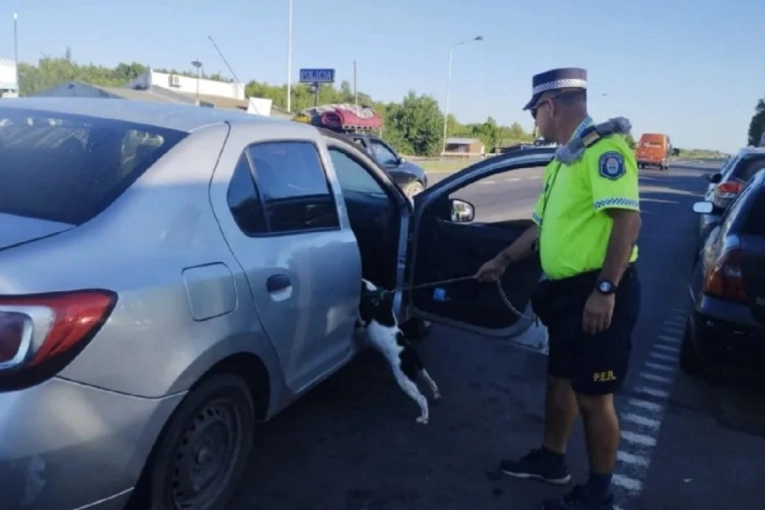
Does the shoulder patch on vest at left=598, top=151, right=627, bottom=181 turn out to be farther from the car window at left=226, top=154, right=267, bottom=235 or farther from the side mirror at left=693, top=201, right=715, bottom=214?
the side mirror at left=693, top=201, right=715, bottom=214

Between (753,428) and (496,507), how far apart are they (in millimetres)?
1971

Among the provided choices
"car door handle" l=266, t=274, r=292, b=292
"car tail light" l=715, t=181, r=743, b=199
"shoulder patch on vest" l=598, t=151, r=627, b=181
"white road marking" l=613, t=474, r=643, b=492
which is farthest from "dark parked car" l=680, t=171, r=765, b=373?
"car tail light" l=715, t=181, r=743, b=199

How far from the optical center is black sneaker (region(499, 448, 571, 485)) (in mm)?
3342

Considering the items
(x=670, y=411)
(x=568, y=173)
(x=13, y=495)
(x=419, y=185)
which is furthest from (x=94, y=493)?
(x=419, y=185)

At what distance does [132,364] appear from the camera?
2.10 metres

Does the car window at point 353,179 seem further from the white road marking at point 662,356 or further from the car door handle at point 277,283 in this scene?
the white road marking at point 662,356

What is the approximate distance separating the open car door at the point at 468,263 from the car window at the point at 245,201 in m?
1.48

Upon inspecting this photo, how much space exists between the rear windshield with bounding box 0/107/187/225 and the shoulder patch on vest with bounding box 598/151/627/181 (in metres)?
1.62

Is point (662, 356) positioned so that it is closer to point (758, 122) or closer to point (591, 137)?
point (591, 137)

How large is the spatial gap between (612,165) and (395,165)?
1392cm

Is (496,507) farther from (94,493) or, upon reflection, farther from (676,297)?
(676,297)

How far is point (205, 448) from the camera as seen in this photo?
2666mm

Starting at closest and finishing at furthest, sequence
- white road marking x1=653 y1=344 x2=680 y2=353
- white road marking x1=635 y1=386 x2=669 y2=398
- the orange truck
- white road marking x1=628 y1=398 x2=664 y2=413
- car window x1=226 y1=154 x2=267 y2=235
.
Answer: car window x1=226 y1=154 x2=267 y2=235 < white road marking x1=628 y1=398 x2=664 y2=413 < white road marking x1=635 y1=386 x2=669 y2=398 < white road marking x1=653 y1=344 x2=680 y2=353 < the orange truck

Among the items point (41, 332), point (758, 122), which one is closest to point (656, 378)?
point (41, 332)
